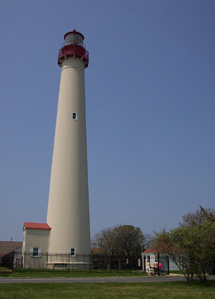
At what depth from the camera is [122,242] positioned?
5734 cm

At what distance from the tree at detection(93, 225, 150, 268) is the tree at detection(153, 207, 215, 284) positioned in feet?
118

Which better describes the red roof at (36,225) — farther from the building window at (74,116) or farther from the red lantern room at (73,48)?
the red lantern room at (73,48)

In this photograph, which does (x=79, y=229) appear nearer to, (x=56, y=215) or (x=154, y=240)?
(x=56, y=215)

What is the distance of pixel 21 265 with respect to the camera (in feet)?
106

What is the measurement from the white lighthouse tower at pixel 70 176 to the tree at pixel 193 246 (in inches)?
524

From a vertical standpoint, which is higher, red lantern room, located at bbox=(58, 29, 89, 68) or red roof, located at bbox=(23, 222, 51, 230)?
red lantern room, located at bbox=(58, 29, 89, 68)

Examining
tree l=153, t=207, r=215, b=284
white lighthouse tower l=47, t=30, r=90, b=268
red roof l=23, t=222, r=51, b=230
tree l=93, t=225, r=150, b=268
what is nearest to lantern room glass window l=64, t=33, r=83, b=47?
white lighthouse tower l=47, t=30, r=90, b=268

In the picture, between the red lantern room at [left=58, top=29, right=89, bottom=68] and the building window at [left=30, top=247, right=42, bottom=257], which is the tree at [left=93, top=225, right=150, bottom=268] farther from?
the red lantern room at [left=58, top=29, right=89, bottom=68]

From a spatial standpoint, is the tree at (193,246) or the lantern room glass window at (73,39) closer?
the tree at (193,246)

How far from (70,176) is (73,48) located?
46.3 ft

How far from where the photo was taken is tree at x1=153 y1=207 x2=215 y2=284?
19.6m

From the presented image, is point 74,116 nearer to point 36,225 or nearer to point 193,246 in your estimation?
point 36,225

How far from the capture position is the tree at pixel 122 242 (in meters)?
57.0

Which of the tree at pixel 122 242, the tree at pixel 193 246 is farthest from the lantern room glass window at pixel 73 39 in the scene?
the tree at pixel 122 242
